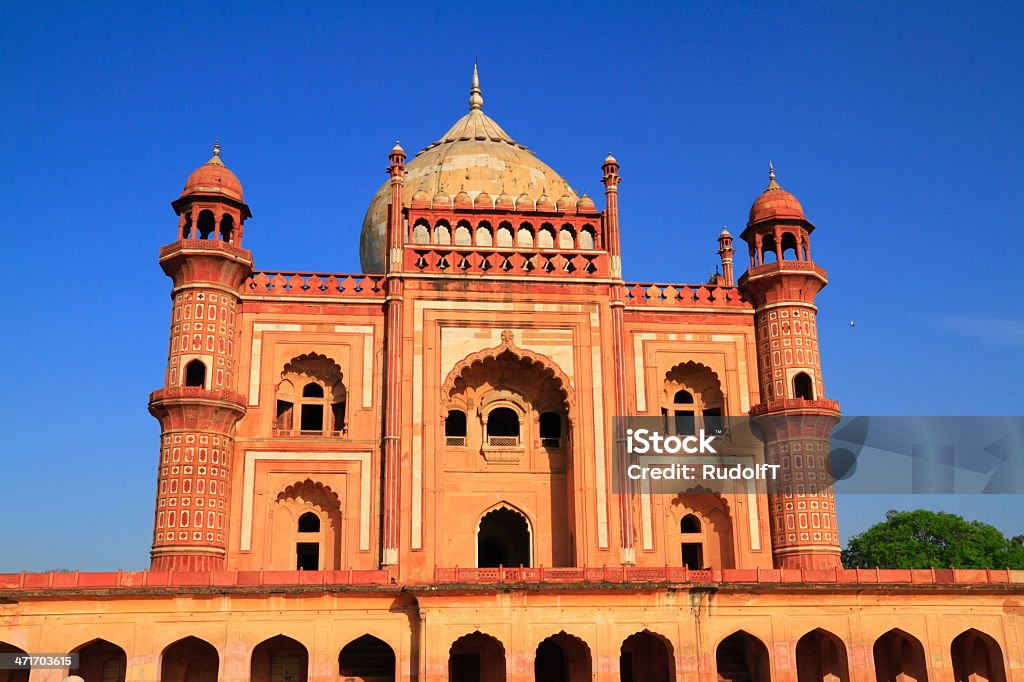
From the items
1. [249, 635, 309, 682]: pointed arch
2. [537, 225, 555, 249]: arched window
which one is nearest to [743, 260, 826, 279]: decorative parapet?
[537, 225, 555, 249]: arched window

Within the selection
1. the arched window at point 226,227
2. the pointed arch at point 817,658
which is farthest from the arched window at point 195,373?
the pointed arch at point 817,658

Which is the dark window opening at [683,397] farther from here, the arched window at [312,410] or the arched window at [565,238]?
the arched window at [312,410]

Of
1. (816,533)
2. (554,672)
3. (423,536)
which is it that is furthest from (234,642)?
(816,533)

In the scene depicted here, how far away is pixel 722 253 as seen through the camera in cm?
3544

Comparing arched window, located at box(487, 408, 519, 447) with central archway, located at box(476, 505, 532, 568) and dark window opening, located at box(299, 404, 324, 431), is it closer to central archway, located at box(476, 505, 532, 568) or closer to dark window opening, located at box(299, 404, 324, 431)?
central archway, located at box(476, 505, 532, 568)

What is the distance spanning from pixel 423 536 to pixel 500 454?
374 centimetres

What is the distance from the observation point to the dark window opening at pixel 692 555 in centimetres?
2883

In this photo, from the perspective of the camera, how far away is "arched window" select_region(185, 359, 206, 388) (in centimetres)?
2681

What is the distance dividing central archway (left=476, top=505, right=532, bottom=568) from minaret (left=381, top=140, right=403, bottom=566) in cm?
411

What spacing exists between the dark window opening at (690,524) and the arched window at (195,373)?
13692mm

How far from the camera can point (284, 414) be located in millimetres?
28641

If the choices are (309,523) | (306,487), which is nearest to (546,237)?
(306,487)

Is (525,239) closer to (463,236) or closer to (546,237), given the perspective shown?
(546,237)

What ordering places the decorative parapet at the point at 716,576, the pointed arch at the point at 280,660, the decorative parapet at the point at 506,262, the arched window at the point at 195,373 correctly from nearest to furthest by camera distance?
the decorative parapet at the point at 716,576
the pointed arch at the point at 280,660
the arched window at the point at 195,373
the decorative parapet at the point at 506,262
